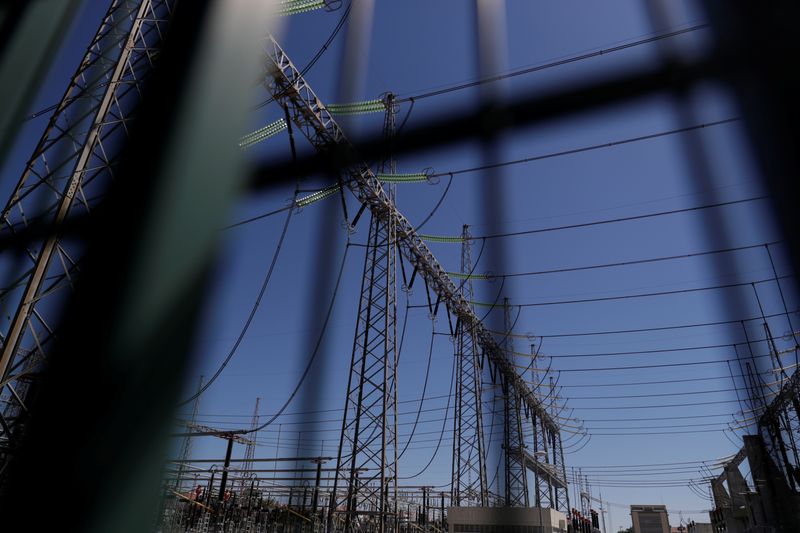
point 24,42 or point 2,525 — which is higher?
point 24,42

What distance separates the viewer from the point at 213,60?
0.54 meters

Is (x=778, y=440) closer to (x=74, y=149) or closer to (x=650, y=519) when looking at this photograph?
(x=74, y=149)

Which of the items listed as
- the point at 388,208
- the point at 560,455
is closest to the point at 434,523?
the point at 388,208

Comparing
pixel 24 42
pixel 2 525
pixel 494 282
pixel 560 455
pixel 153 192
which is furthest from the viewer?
pixel 560 455

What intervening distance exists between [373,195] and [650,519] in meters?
15.6

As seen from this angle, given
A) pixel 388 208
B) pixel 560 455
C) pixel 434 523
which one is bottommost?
pixel 434 523

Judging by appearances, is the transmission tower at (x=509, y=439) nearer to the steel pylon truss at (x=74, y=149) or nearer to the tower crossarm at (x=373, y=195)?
the tower crossarm at (x=373, y=195)

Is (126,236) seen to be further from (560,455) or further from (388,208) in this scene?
(560,455)

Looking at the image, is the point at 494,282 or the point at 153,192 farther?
the point at 494,282

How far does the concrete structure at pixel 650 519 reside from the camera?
15753 millimetres

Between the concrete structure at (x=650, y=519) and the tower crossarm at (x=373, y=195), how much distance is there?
8.73 m

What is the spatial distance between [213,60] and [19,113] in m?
0.64

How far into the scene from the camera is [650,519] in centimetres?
1602

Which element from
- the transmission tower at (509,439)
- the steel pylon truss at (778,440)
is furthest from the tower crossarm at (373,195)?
the steel pylon truss at (778,440)
